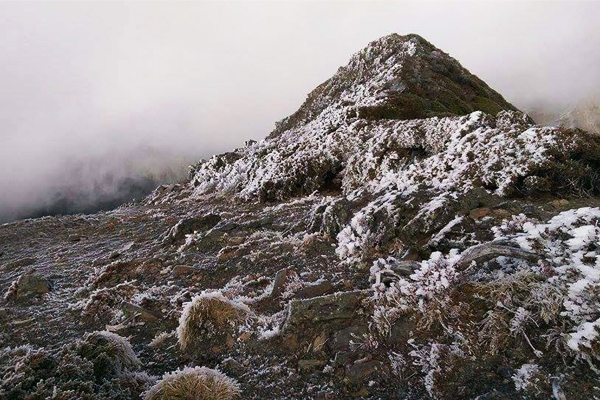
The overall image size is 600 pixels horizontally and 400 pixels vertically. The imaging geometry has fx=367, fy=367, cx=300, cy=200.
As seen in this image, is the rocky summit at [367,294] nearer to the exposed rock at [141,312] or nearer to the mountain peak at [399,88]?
the exposed rock at [141,312]

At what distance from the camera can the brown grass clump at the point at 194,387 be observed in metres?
5.04

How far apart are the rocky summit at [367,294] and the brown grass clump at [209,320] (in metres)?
0.03

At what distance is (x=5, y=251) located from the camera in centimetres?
1819

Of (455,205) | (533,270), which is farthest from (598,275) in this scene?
(455,205)

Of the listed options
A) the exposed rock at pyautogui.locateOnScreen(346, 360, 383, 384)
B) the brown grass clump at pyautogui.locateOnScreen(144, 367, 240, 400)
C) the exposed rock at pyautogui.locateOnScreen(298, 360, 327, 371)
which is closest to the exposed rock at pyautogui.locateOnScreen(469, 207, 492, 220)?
the exposed rock at pyautogui.locateOnScreen(346, 360, 383, 384)

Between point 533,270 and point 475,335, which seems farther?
point 533,270

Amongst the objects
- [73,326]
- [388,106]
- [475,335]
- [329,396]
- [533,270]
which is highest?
[388,106]

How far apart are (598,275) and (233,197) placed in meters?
20.4

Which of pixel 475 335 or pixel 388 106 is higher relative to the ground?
pixel 388 106

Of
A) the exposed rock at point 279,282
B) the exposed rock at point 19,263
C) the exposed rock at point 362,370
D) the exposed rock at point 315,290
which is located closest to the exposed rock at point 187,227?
the exposed rock at point 19,263

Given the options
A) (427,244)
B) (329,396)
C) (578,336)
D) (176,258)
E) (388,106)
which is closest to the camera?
(578,336)

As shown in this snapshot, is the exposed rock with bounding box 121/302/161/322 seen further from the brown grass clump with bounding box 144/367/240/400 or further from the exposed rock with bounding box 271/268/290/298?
the brown grass clump with bounding box 144/367/240/400

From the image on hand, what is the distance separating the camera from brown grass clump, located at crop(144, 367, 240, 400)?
5.04 metres

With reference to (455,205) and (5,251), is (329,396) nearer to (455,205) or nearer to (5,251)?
(455,205)
